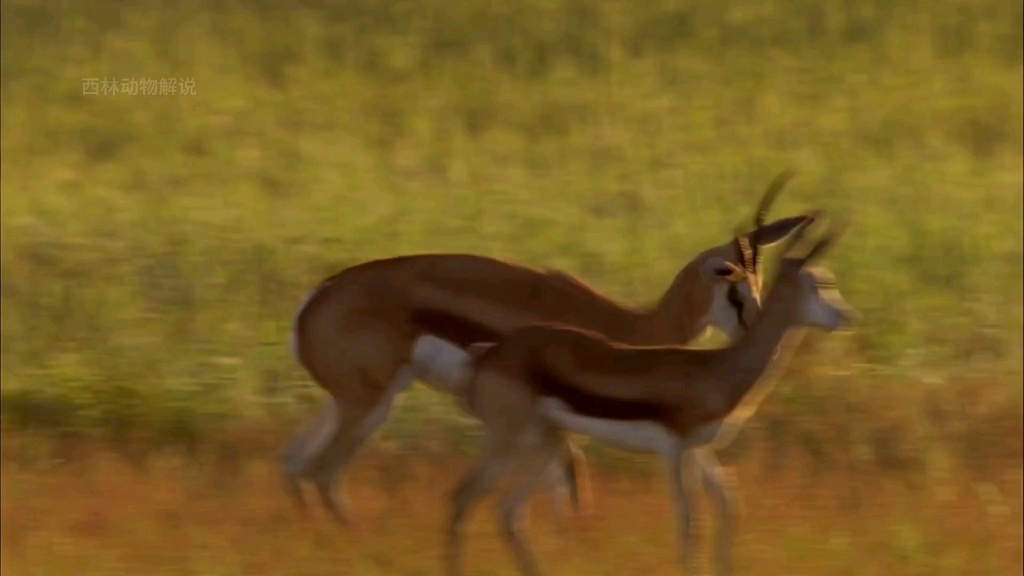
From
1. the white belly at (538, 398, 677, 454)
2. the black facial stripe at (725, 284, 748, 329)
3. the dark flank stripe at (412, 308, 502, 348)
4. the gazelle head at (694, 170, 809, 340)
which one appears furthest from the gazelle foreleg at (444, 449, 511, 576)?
the black facial stripe at (725, 284, 748, 329)

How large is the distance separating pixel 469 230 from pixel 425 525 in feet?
17.8

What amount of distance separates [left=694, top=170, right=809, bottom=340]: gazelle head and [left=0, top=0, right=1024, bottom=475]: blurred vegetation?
146 centimetres

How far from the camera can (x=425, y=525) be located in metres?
8.92

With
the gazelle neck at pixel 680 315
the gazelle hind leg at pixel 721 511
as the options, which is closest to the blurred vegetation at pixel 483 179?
the gazelle neck at pixel 680 315

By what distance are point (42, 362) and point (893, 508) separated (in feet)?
15.2

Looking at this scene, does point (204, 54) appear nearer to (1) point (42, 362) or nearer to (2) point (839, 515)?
(1) point (42, 362)

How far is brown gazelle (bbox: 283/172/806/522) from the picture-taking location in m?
8.88

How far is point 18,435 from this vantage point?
34.7 ft

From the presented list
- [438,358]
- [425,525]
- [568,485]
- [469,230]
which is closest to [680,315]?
[568,485]

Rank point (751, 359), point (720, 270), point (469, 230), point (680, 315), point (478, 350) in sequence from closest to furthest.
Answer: point (751, 359) → point (478, 350) → point (720, 270) → point (680, 315) → point (469, 230)

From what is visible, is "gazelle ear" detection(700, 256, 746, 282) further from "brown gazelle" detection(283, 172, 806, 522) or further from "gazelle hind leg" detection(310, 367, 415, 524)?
Answer: "gazelle hind leg" detection(310, 367, 415, 524)

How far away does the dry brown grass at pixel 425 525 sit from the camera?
327 inches

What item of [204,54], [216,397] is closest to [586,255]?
[216,397]

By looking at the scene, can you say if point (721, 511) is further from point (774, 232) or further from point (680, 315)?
point (774, 232)
